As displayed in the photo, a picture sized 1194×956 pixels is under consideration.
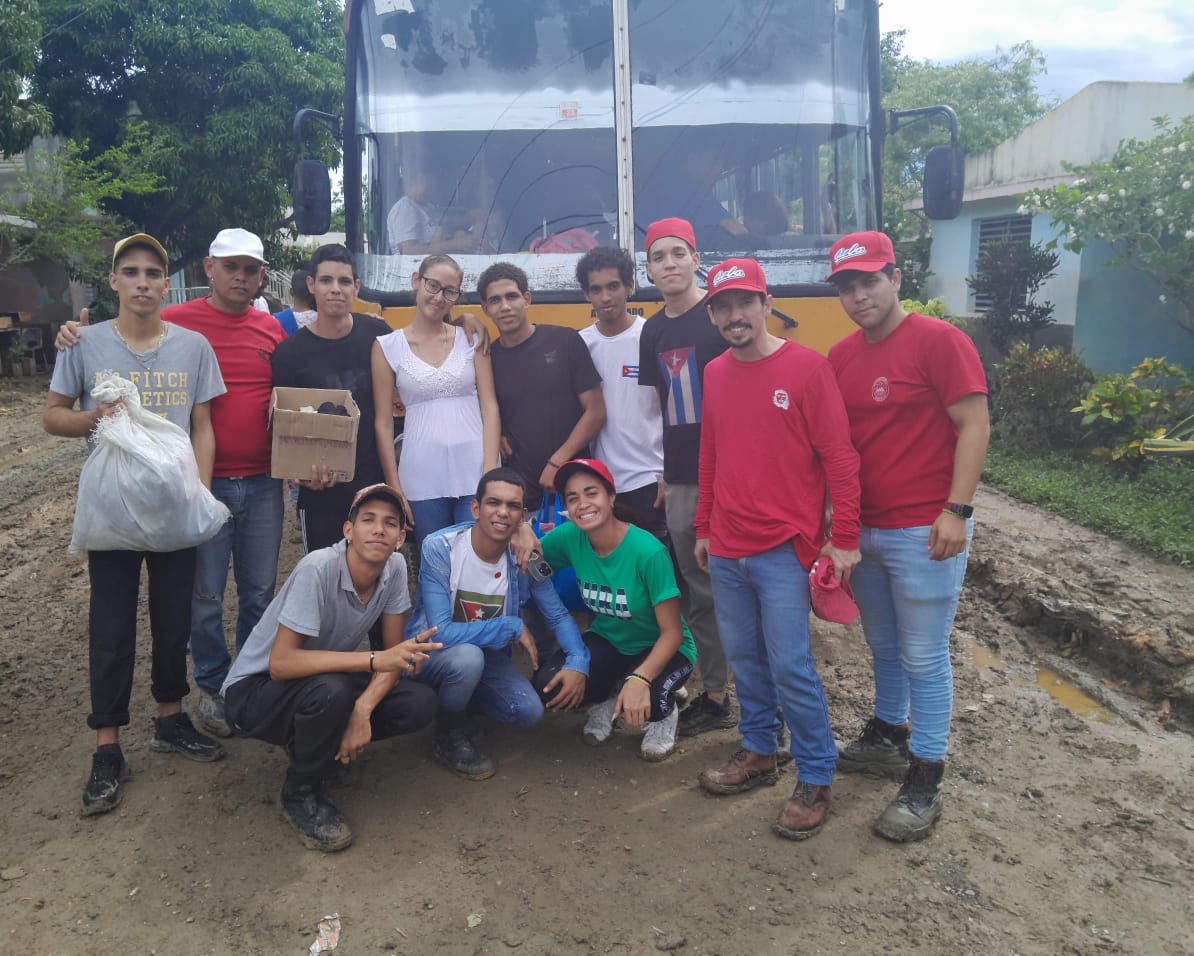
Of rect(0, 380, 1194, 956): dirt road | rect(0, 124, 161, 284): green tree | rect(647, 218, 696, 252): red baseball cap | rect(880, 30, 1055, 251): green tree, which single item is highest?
rect(880, 30, 1055, 251): green tree

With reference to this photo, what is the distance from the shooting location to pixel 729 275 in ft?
10.0

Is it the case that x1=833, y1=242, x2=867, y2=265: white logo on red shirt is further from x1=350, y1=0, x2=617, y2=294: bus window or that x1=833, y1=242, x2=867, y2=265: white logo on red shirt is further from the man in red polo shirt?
x1=350, y1=0, x2=617, y2=294: bus window

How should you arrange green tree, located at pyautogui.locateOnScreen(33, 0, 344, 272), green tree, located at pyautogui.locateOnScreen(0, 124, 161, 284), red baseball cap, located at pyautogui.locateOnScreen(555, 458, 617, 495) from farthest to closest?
green tree, located at pyautogui.locateOnScreen(33, 0, 344, 272) → green tree, located at pyautogui.locateOnScreen(0, 124, 161, 284) → red baseball cap, located at pyautogui.locateOnScreen(555, 458, 617, 495)

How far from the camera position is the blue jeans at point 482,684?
348cm

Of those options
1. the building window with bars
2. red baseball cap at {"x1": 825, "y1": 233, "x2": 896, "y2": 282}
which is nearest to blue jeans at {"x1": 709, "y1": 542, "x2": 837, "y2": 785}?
red baseball cap at {"x1": 825, "y1": 233, "x2": 896, "y2": 282}

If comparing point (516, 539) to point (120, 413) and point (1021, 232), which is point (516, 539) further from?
point (1021, 232)

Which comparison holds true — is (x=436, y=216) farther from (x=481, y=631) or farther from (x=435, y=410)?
(x=481, y=631)

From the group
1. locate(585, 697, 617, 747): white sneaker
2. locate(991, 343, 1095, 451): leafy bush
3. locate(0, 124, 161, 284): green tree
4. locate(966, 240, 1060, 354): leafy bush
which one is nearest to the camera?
locate(585, 697, 617, 747): white sneaker

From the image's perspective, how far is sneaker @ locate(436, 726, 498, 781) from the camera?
11.7ft

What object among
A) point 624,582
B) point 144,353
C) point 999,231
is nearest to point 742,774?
point 624,582

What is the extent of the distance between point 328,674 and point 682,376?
168 centimetres

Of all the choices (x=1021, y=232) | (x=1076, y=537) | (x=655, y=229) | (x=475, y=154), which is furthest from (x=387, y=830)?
(x=1021, y=232)

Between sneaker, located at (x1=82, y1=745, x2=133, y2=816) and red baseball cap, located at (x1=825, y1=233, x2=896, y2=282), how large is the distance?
3005mm

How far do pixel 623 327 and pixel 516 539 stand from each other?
1032 millimetres
